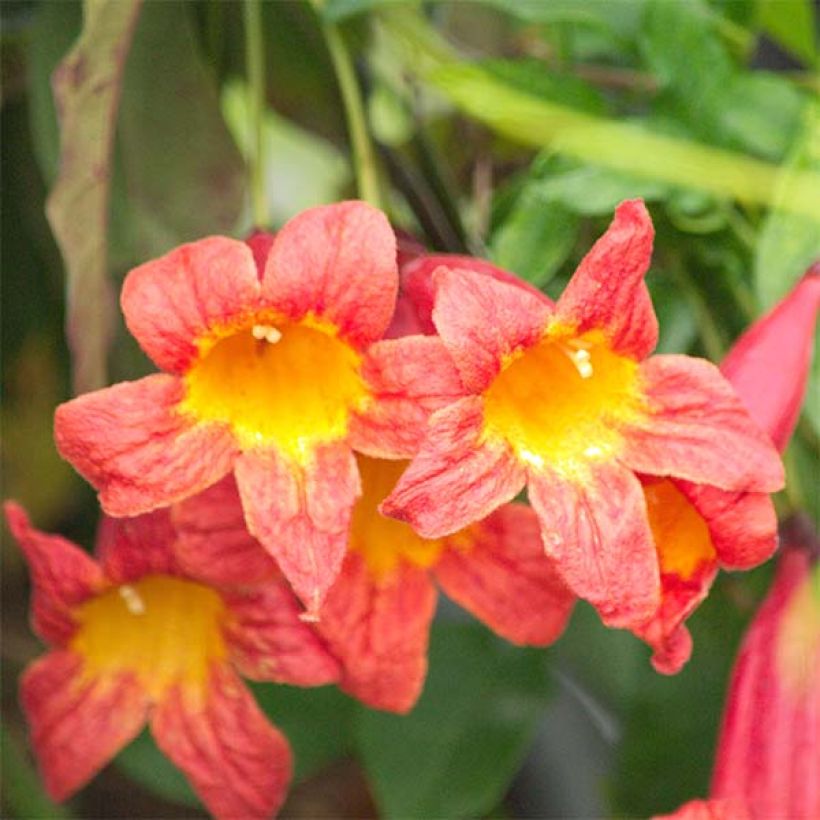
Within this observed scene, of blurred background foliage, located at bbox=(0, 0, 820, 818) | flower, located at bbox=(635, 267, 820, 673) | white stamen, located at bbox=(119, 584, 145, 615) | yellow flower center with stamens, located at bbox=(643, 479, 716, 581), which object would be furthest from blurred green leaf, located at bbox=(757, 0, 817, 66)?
white stamen, located at bbox=(119, 584, 145, 615)

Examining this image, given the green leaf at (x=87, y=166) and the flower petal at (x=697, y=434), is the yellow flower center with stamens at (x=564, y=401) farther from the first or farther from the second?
the green leaf at (x=87, y=166)

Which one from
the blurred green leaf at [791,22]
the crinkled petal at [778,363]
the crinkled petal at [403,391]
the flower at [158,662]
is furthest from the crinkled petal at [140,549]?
the blurred green leaf at [791,22]

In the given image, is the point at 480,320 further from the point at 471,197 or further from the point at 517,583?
the point at 471,197

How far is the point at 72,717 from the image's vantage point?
0.63 meters

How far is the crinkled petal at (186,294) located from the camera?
1.61ft

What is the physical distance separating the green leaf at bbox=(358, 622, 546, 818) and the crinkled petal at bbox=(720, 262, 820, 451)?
29 centimetres

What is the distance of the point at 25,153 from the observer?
0.80 meters

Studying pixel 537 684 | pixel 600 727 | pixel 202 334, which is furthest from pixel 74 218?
pixel 600 727

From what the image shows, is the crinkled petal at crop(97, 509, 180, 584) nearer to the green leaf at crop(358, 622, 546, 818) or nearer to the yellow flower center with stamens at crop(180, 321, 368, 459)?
the yellow flower center with stamens at crop(180, 321, 368, 459)

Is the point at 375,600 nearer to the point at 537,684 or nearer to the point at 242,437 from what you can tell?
the point at 242,437

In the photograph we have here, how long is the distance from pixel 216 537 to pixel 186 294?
0.34ft

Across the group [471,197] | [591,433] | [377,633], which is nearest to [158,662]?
[377,633]

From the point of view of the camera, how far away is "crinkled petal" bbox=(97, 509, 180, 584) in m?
0.58

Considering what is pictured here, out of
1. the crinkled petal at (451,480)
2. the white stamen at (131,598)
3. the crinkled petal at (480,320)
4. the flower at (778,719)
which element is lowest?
the flower at (778,719)
